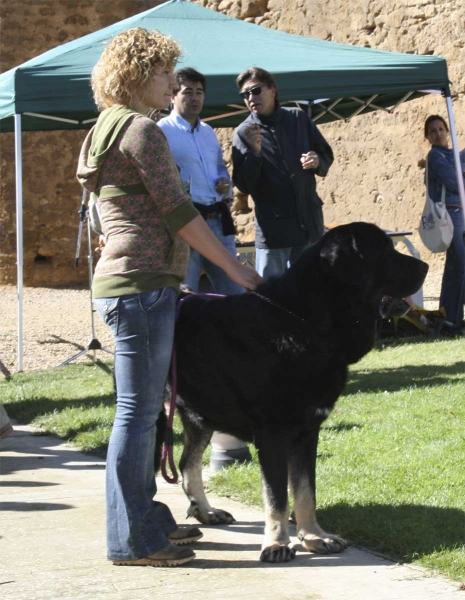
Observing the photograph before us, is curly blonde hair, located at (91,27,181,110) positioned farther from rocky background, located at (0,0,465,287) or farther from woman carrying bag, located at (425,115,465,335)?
rocky background, located at (0,0,465,287)

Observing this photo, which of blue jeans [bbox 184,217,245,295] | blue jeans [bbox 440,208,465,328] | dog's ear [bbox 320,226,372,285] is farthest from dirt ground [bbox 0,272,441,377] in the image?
dog's ear [bbox 320,226,372,285]

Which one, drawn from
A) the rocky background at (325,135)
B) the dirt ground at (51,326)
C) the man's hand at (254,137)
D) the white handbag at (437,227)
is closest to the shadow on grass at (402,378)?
the white handbag at (437,227)

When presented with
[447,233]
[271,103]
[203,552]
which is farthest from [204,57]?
[203,552]

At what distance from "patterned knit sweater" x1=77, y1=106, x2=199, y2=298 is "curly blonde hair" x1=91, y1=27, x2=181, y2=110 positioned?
0.25 feet

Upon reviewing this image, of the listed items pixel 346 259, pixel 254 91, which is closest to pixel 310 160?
pixel 254 91

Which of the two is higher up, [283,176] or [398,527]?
[283,176]

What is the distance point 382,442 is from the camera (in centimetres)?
549

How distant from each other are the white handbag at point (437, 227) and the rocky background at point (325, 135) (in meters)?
3.88

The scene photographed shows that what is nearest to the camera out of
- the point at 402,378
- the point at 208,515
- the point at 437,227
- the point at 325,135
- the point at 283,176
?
the point at 208,515

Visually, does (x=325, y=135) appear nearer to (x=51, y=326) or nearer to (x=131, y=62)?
(x=51, y=326)

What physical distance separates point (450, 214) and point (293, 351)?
6.61 metres

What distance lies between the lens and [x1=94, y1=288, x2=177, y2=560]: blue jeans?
3566 mm

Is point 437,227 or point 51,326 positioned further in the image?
point 51,326

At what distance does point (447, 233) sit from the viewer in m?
9.65
